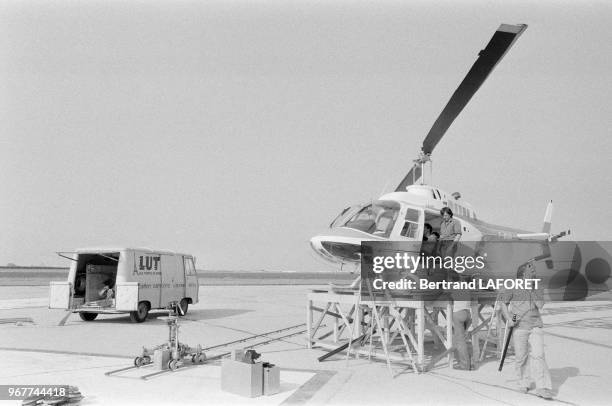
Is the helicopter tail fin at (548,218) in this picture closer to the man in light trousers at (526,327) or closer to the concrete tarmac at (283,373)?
the concrete tarmac at (283,373)

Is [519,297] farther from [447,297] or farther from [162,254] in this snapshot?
[162,254]

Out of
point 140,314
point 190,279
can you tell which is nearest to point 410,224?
point 140,314

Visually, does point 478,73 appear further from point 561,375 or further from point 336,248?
point 561,375

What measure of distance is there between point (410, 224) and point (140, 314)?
29.4 ft

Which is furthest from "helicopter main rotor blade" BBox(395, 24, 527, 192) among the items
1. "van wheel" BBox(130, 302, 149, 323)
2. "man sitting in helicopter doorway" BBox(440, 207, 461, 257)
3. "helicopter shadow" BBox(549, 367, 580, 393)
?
"van wheel" BBox(130, 302, 149, 323)

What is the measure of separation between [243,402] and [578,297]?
32045 mm

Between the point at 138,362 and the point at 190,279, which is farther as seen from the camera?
the point at 190,279

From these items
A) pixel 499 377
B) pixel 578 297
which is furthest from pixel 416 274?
pixel 578 297

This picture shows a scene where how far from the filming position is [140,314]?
1503cm

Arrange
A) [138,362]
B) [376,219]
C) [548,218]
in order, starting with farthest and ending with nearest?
1. [548,218]
2. [376,219]
3. [138,362]

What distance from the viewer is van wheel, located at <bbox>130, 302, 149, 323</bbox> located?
49.0 feet

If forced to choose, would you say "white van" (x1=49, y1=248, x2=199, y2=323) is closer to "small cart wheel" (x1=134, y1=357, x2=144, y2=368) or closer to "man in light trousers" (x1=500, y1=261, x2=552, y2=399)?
"small cart wheel" (x1=134, y1=357, x2=144, y2=368)

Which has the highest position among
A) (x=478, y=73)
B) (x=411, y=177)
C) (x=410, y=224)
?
Result: (x=478, y=73)

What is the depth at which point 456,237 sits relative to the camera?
9.79m
